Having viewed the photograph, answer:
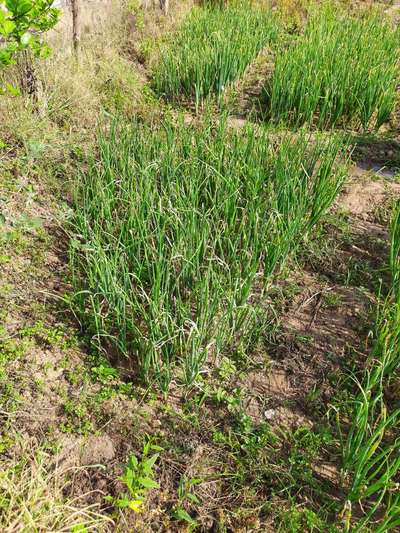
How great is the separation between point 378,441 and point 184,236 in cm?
134

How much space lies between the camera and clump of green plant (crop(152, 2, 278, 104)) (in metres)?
4.43

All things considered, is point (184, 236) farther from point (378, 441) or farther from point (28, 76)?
point (28, 76)

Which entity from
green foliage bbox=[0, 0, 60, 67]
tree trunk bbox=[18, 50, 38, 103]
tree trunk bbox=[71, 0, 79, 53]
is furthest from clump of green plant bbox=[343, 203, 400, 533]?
tree trunk bbox=[71, 0, 79, 53]

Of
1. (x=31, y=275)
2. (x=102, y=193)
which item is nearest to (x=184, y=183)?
(x=102, y=193)

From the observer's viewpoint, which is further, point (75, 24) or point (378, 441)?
point (75, 24)

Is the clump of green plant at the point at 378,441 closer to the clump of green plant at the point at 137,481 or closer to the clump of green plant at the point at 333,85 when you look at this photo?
the clump of green plant at the point at 137,481

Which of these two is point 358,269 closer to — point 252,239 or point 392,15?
point 252,239

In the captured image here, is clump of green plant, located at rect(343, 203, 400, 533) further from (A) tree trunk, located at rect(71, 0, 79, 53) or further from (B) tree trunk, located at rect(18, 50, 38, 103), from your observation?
(A) tree trunk, located at rect(71, 0, 79, 53)

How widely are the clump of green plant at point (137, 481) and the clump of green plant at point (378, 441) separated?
710mm

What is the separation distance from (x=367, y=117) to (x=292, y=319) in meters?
2.51

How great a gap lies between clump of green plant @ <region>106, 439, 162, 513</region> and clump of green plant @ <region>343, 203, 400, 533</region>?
2.33 feet

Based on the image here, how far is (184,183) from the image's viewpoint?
296 centimetres

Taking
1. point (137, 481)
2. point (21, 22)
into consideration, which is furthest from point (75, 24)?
point (137, 481)

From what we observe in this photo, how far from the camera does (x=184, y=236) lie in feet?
8.00
